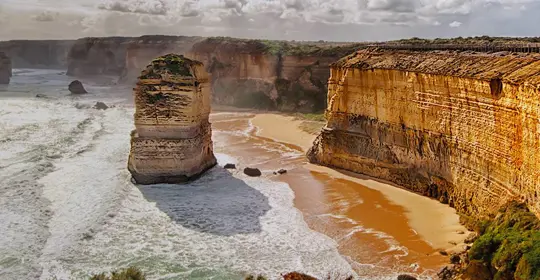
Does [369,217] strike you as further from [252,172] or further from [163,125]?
[163,125]

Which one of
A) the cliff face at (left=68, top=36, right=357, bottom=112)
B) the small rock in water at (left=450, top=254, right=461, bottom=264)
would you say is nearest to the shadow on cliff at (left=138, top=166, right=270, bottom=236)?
the small rock in water at (left=450, top=254, right=461, bottom=264)

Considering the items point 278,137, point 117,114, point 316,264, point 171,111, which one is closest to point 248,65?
point 117,114

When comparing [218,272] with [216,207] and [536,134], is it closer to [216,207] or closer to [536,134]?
[216,207]

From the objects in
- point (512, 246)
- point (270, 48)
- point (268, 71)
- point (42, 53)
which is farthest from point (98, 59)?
point (512, 246)

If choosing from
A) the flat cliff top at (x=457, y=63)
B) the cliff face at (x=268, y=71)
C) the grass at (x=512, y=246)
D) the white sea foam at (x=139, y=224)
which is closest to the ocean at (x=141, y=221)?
the white sea foam at (x=139, y=224)

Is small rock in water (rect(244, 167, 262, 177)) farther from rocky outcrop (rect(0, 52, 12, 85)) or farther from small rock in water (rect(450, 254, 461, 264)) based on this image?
rocky outcrop (rect(0, 52, 12, 85))

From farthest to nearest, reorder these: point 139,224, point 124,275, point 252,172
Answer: point 252,172, point 139,224, point 124,275
